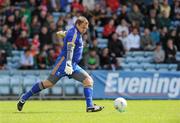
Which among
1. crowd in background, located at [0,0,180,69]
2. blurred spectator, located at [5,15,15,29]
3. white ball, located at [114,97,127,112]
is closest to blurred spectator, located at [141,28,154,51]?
crowd in background, located at [0,0,180,69]

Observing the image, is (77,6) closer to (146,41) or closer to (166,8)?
(146,41)

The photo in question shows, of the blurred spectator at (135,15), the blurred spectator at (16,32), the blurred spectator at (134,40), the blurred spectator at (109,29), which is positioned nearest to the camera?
the blurred spectator at (16,32)

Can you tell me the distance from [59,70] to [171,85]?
925 cm

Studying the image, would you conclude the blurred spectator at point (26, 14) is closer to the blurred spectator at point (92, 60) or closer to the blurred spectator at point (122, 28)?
the blurred spectator at point (92, 60)

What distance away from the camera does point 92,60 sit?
24938 millimetres

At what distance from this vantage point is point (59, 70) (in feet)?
49.3

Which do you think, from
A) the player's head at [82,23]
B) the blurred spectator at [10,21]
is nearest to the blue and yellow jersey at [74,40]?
the player's head at [82,23]

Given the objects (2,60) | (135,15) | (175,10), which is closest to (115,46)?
(135,15)

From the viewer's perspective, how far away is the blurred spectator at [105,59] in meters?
25.2

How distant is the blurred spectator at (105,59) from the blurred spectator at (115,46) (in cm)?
64

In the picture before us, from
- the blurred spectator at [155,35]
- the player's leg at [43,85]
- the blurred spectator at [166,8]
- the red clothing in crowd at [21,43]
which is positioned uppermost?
the blurred spectator at [166,8]

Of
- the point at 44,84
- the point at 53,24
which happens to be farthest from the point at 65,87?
the point at 44,84

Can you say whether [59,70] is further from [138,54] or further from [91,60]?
[138,54]

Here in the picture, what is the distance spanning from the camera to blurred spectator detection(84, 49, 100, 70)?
→ 2478 cm
